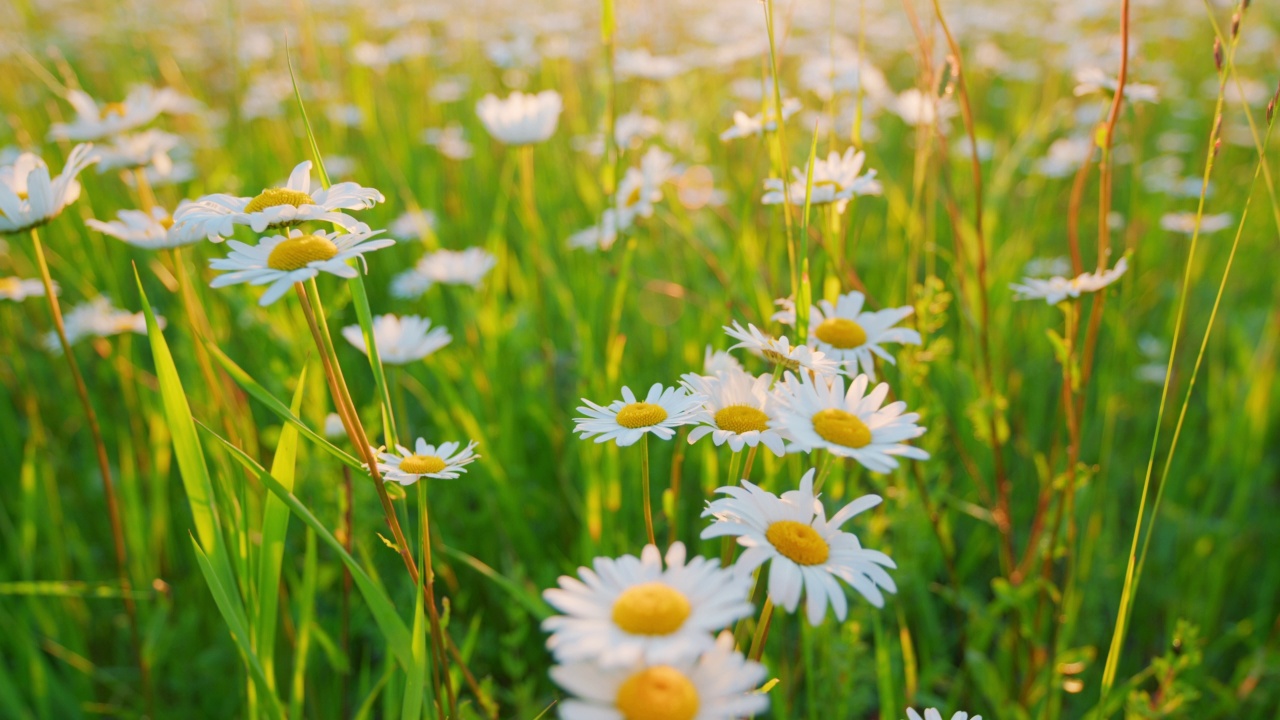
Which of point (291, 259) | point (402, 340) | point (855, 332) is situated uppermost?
point (291, 259)

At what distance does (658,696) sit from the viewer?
1.78 ft

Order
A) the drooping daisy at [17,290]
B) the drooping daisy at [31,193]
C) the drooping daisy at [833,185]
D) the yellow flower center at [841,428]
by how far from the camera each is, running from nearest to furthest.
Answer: the yellow flower center at [841,428]
the drooping daisy at [31,193]
the drooping daisy at [833,185]
the drooping daisy at [17,290]

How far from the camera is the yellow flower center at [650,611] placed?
1.88 ft

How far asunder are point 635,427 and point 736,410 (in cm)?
12

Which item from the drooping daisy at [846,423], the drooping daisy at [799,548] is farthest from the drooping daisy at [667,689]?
the drooping daisy at [846,423]

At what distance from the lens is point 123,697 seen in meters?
1.60

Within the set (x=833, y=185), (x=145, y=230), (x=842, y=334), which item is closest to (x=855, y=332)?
(x=842, y=334)

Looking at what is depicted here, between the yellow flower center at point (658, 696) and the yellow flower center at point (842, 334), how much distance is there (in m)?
0.74

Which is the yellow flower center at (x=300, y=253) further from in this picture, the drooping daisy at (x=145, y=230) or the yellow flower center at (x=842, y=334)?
the yellow flower center at (x=842, y=334)

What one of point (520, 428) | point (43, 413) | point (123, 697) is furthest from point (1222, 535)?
point (43, 413)

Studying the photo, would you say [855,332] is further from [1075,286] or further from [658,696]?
[658,696]

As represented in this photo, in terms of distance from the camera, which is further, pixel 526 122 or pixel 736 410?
pixel 526 122

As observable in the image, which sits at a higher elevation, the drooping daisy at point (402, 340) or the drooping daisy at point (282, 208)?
the drooping daisy at point (282, 208)

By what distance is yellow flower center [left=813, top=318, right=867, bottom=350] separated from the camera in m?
1.20
